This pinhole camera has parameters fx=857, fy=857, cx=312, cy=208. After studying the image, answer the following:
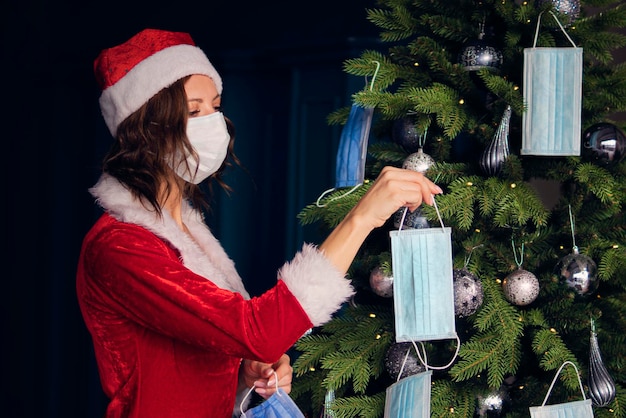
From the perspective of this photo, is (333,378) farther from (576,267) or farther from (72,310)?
(72,310)

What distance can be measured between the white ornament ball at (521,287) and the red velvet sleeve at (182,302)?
1.62ft

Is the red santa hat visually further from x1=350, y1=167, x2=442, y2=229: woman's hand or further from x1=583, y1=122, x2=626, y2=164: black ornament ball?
x1=583, y1=122, x2=626, y2=164: black ornament ball

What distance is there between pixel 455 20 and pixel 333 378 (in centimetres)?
76

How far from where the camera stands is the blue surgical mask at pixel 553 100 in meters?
1.63

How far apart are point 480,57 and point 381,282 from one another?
0.49 metres

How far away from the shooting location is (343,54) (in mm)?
3318

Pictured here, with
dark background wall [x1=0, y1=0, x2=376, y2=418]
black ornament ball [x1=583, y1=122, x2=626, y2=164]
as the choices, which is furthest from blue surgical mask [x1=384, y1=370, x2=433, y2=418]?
dark background wall [x1=0, y1=0, x2=376, y2=418]

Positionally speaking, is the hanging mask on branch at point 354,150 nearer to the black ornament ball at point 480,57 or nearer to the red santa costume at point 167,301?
the black ornament ball at point 480,57

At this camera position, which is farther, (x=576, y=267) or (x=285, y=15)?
(x=285, y=15)

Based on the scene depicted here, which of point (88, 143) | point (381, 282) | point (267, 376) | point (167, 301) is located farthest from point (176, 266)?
point (88, 143)

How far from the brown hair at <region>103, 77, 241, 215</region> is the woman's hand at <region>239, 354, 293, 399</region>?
1.23 ft

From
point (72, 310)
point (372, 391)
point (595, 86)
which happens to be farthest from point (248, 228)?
point (595, 86)

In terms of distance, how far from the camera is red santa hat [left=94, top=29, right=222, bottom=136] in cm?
164

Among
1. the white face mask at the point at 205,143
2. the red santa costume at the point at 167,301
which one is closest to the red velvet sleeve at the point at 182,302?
the red santa costume at the point at 167,301
